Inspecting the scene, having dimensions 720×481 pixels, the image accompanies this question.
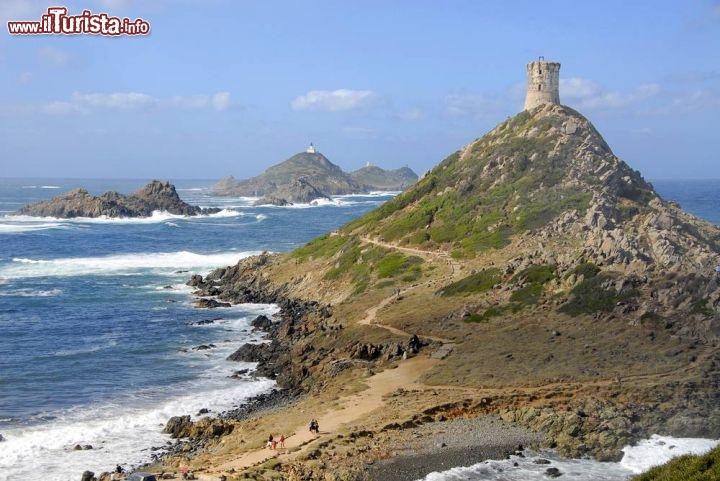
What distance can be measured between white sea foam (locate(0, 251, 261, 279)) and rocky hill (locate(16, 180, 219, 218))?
226 ft

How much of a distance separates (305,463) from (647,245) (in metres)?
38.4

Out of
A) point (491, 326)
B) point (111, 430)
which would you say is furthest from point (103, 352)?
point (491, 326)

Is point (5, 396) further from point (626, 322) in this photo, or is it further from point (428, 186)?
point (428, 186)

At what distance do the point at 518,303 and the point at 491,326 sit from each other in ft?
11.8

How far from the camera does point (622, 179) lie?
82812mm

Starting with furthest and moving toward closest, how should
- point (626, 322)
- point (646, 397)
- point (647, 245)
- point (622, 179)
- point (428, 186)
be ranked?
point (428, 186) → point (622, 179) → point (647, 245) → point (626, 322) → point (646, 397)

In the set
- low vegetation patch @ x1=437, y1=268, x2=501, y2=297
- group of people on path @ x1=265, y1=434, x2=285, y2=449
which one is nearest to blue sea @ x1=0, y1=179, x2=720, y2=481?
group of people on path @ x1=265, y1=434, x2=285, y2=449

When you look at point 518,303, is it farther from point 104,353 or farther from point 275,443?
point 104,353

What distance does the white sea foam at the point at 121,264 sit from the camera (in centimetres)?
9700

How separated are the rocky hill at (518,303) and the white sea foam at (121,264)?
1365 cm

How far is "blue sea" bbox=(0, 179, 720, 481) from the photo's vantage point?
3934 centimetres

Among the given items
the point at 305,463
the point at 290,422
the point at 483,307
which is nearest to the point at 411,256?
the point at 483,307

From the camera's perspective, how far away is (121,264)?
344 ft

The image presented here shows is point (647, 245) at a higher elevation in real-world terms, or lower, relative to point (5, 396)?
higher
